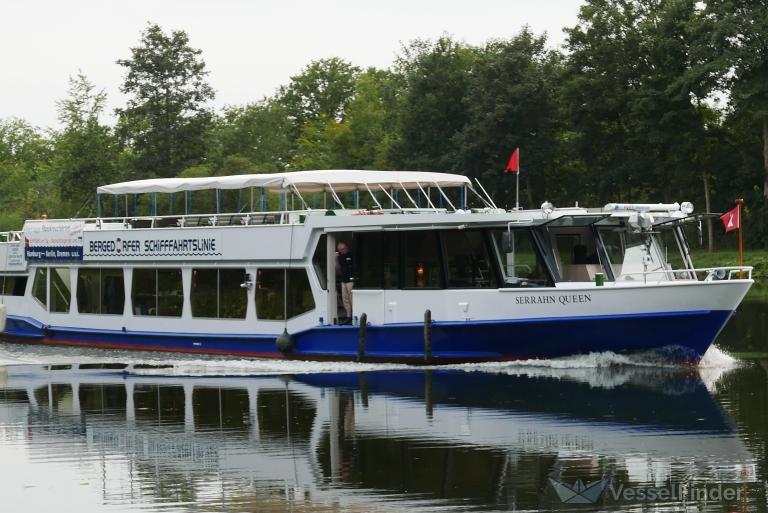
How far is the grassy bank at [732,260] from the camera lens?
5594cm

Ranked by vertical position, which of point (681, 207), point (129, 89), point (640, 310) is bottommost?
point (640, 310)

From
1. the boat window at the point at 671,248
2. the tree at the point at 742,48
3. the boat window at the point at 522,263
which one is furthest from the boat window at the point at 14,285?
the tree at the point at 742,48

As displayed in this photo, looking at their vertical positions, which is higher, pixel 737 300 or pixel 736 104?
pixel 736 104

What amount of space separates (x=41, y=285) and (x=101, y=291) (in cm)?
227

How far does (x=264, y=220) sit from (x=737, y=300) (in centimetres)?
986

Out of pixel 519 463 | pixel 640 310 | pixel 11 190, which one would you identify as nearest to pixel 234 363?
pixel 640 310

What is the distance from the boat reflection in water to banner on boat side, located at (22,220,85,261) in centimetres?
677

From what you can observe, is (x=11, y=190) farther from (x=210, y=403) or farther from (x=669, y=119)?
(x=210, y=403)

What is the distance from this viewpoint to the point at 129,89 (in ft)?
287

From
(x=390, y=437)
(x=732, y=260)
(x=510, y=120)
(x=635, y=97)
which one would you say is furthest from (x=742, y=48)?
(x=390, y=437)

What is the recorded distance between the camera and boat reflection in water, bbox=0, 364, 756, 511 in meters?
15.2

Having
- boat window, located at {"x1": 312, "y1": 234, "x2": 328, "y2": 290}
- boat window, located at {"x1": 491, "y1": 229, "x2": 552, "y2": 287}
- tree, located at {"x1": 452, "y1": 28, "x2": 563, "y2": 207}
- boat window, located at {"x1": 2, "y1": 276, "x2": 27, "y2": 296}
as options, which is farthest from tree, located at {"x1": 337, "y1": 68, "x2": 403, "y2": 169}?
boat window, located at {"x1": 491, "y1": 229, "x2": 552, "y2": 287}

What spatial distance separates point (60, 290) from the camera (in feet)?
109

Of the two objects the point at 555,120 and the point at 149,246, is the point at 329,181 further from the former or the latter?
the point at 555,120
